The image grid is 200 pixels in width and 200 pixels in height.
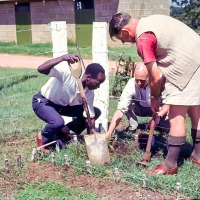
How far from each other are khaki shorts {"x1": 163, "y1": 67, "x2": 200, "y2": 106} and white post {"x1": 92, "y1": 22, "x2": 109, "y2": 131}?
4.14ft

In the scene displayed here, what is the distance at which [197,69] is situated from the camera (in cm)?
369

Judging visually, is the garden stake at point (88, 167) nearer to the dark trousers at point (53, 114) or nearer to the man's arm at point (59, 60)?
the dark trousers at point (53, 114)

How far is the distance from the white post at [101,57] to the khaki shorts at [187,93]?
4.14ft

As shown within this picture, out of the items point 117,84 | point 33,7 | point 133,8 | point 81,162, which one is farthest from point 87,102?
point 33,7

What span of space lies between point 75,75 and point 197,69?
3.65ft

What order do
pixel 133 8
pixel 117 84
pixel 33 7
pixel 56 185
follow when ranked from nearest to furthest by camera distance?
pixel 56 185, pixel 117 84, pixel 133 8, pixel 33 7

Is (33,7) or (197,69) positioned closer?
(197,69)

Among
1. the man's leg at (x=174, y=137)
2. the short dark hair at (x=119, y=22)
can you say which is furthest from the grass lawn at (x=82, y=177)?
the short dark hair at (x=119, y=22)

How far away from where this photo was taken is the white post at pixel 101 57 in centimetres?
474

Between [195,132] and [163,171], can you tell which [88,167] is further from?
[195,132]

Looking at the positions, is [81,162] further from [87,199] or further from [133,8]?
[133,8]

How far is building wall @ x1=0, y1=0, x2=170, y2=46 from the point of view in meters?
18.0

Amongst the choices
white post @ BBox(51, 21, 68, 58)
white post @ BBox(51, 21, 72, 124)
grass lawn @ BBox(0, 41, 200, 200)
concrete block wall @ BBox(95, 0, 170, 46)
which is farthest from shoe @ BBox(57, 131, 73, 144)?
concrete block wall @ BBox(95, 0, 170, 46)

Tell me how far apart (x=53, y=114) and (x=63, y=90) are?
0.26 m
